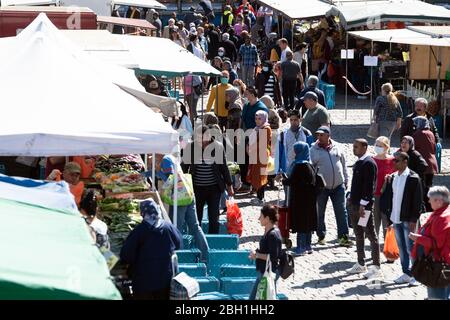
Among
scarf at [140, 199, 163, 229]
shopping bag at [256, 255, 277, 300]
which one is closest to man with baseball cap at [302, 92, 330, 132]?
shopping bag at [256, 255, 277, 300]

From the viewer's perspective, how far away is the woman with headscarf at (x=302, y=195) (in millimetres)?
13414

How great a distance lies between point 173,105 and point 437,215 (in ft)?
12.9

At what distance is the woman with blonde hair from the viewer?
18906 millimetres

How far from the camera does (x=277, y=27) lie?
109ft

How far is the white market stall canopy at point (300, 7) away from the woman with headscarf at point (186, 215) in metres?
16.3

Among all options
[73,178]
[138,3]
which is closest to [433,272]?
[73,178]

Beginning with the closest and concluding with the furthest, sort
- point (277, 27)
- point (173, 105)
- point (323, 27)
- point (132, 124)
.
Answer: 1. point (132, 124)
2. point (173, 105)
3. point (323, 27)
4. point (277, 27)

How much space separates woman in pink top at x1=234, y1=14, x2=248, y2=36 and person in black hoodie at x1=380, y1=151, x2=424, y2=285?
22.0 metres

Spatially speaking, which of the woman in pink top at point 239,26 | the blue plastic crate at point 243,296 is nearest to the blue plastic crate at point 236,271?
the blue plastic crate at point 243,296

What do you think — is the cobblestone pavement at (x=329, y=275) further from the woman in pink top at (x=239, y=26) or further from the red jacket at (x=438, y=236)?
the woman in pink top at (x=239, y=26)

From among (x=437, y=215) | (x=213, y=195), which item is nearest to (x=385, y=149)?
(x=213, y=195)

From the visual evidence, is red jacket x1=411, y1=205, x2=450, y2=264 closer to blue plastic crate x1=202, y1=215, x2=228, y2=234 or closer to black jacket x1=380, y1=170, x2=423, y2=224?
black jacket x1=380, y1=170, x2=423, y2=224

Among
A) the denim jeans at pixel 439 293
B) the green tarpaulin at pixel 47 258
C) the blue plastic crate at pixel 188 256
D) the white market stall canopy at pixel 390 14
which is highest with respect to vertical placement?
the white market stall canopy at pixel 390 14
